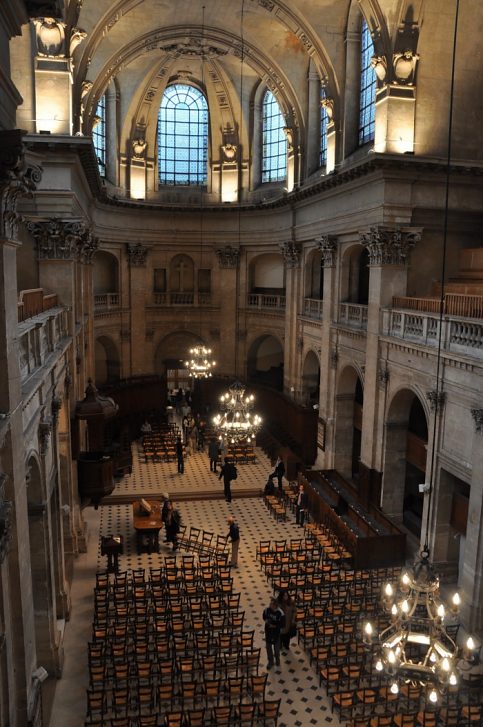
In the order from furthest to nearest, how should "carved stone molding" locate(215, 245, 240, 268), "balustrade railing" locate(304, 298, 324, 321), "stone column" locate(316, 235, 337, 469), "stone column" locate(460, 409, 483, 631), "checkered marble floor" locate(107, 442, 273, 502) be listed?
"carved stone molding" locate(215, 245, 240, 268) < "balustrade railing" locate(304, 298, 324, 321) < "stone column" locate(316, 235, 337, 469) < "checkered marble floor" locate(107, 442, 273, 502) < "stone column" locate(460, 409, 483, 631)

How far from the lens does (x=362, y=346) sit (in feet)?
62.3

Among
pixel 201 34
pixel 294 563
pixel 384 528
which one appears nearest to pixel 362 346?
pixel 384 528

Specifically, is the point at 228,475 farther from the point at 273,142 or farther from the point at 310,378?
the point at 273,142

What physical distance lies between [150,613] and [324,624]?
11.0ft

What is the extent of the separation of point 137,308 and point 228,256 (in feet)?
15.0

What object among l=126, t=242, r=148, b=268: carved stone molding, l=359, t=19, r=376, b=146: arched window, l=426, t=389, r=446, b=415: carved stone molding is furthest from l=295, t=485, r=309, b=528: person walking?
l=126, t=242, r=148, b=268: carved stone molding

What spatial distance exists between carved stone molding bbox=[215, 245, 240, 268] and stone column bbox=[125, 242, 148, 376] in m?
3.21

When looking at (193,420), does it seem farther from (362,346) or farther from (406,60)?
(406,60)

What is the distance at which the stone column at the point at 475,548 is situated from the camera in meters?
12.4

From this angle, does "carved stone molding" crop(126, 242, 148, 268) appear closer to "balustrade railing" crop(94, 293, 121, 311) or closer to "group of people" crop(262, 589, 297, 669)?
"balustrade railing" crop(94, 293, 121, 311)

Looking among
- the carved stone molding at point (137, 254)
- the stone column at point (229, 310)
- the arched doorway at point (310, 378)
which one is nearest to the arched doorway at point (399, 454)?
the arched doorway at point (310, 378)

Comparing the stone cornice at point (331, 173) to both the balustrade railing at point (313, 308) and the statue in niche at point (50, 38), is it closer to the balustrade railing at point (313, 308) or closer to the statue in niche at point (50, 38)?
the statue in niche at point (50, 38)

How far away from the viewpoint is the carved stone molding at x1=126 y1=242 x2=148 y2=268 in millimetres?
26969

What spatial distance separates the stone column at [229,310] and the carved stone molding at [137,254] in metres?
3.21
